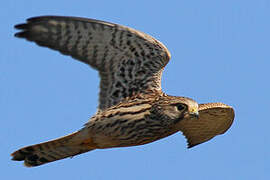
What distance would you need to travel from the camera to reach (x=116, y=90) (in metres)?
13.4

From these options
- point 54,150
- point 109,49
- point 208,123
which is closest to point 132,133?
point 54,150

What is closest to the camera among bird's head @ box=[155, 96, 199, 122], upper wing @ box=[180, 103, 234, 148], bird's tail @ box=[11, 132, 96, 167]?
bird's head @ box=[155, 96, 199, 122]

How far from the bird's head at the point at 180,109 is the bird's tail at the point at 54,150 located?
1.48 metres

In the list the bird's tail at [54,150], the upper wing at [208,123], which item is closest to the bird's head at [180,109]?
the upper wing at [208,123]

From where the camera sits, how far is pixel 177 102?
41.6ft

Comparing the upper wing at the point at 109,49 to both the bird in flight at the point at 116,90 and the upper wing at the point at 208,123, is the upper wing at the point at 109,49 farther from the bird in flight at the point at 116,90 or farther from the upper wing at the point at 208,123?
the upper wing at the point at 208,123

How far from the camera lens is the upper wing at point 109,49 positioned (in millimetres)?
12609

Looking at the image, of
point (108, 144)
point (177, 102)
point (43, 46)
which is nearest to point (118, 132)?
point (108, 144)

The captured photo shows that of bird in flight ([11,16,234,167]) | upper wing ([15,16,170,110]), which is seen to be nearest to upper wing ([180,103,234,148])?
bird in flight ([11,16,234,167])

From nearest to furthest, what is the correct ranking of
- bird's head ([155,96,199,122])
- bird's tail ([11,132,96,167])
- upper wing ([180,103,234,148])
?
bird's head ([155,96,199,122]) → bird's tail ([11,132,96,167]) → upper wing ([180,103,234,148])

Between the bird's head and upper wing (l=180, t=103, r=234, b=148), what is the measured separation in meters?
1.06

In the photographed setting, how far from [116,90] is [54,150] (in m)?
1.60

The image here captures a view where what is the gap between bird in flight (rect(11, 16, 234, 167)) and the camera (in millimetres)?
12617

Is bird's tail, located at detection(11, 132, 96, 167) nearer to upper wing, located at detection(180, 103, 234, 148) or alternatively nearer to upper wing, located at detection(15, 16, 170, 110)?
upper wing, located at detection(15, 16, 170, 110)
